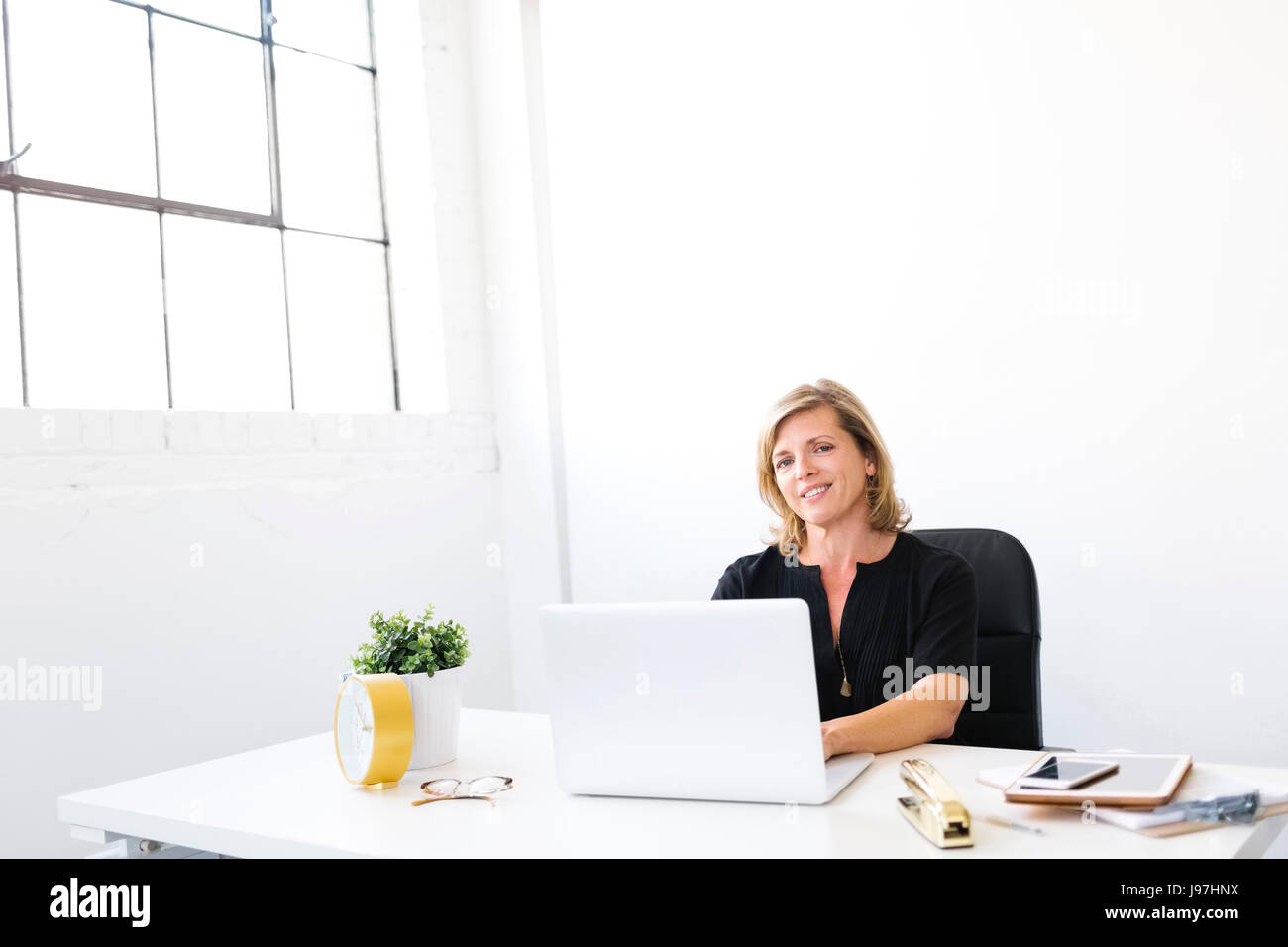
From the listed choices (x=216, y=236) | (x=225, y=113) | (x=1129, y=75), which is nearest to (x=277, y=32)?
(x=225, y=113)

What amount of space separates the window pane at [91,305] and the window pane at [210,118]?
0.72ft

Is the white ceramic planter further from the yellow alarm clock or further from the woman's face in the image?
the woman's face

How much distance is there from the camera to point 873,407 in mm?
3254

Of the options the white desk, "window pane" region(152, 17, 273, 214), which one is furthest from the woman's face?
"window pane" region(152, 17, 273, 214)

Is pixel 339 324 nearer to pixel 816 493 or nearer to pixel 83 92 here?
pixel 83 92

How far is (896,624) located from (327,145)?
277 cm

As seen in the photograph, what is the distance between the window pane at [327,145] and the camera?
3.71m

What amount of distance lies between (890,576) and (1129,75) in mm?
1606

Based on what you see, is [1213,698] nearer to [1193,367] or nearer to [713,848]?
[1193,367]

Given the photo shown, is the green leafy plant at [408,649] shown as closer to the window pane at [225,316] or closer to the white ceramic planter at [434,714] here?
the white ceramic planter at [434,714]

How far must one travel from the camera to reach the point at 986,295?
120 inches

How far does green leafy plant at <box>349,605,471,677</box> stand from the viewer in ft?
5.74

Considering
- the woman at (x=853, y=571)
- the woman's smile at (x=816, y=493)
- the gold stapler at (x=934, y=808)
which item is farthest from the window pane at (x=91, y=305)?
the gold stapler at (x=934, y=808)

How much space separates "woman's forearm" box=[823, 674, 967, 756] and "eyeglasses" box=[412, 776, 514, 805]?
18.3 inches
